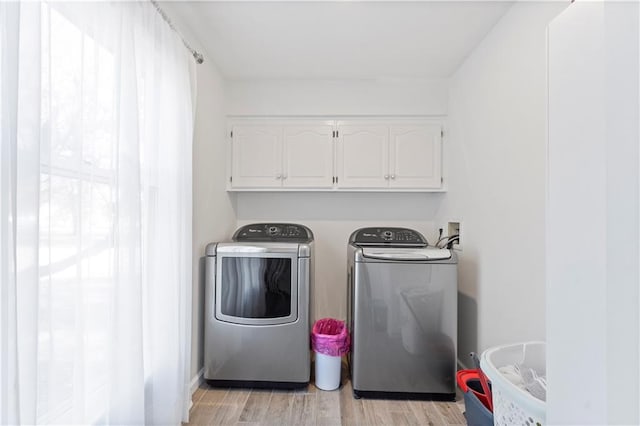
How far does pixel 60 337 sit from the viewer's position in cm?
100

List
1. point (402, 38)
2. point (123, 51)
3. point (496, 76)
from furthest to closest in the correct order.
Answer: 1. point (402, 38)
2. point (496, 76)
3. point (123, 51)

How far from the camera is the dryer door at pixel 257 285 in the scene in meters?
2.18

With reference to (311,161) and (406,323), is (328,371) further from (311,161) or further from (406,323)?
(311,161)

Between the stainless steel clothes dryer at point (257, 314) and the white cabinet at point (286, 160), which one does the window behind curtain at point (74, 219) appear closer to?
the stainless steel clothes dryer at point (257, 314)

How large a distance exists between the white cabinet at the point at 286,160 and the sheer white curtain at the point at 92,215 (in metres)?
1.02

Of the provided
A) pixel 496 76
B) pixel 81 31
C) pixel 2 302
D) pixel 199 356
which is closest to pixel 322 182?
pixel 496 76

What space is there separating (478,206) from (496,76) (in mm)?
809

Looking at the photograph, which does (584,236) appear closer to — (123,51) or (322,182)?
(123,51)

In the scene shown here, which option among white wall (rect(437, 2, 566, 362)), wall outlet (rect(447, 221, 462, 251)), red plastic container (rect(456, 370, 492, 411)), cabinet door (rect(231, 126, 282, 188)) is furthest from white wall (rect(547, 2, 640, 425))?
cabinet door (rect(231, 126, 282, 188))

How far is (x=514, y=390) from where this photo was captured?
98 centimetres

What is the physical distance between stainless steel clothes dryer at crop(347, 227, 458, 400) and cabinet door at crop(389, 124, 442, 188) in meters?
0.83

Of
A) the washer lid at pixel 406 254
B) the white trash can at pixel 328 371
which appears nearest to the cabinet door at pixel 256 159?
the washer lid at pixel 406 254

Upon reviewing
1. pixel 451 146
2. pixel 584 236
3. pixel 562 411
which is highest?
pixel 451 146

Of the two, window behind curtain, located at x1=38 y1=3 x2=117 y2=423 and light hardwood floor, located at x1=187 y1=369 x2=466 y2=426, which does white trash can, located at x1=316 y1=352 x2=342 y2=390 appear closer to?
light hardwood floor, located at x1=187 y1=369 x2=466 y2=426
